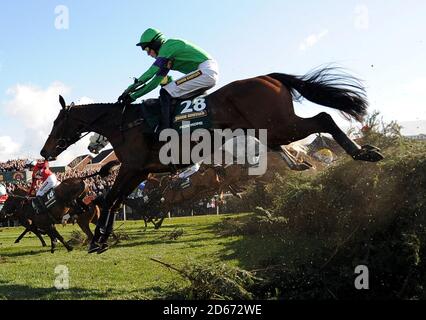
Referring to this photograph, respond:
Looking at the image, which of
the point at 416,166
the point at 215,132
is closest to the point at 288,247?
the point at 215,132

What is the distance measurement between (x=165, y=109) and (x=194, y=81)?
574mm

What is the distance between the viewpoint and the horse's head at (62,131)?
8023 millimetres

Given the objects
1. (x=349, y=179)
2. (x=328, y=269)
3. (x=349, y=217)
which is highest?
(x=349, y=179)

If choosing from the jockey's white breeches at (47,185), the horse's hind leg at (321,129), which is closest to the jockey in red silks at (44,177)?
the jockey's white breeches at (47,185)

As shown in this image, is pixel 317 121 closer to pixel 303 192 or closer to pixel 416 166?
pixel 416 166

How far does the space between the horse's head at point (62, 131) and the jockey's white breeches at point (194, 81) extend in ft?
6.25

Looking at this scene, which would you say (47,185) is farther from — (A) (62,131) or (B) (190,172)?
(A) (62,131)

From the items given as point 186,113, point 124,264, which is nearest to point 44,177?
point 124,264

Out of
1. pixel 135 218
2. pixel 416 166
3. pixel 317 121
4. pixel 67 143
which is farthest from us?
pixel 135 218

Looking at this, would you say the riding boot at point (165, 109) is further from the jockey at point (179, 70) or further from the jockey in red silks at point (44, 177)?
the jockey in red silks at point (44, 177)

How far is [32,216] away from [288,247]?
8.50m

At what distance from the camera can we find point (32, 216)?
14008 mm

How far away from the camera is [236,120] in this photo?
22.3ft

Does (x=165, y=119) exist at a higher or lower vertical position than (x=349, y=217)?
higher
